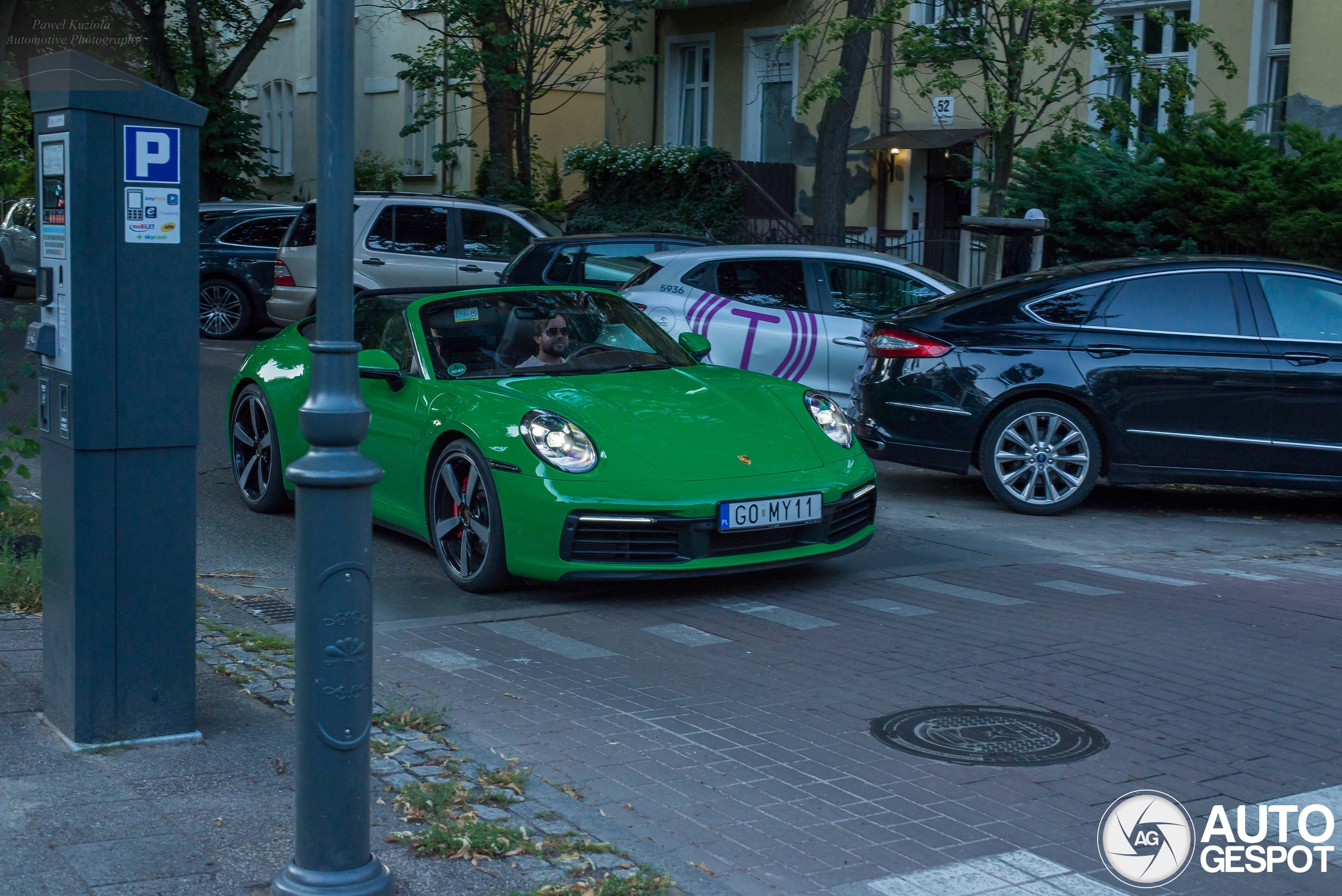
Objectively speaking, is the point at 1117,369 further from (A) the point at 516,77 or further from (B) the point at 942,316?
(A) the point at 516,77

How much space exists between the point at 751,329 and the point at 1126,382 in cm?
320

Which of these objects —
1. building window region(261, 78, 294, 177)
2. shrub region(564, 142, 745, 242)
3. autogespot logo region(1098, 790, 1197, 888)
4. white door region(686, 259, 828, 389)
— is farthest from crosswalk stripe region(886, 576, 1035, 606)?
building window region(261, 78, 294, 177)

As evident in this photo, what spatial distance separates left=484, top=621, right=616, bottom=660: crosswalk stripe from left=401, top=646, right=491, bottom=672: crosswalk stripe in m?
0.31

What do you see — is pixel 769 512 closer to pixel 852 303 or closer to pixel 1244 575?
pixel 1244 575

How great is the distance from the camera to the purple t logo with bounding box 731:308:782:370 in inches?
452

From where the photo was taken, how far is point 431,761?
14.9 ft

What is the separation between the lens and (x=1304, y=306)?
9305mm

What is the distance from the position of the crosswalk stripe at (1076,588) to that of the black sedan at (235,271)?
14.8 metres

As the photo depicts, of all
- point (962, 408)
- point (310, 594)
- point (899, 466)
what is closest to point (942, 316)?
point (962, 408)

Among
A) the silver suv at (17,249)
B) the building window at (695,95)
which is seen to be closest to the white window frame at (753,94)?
the building window at (695,95)

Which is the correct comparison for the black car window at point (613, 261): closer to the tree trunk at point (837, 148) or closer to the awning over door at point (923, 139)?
the tree trunk at point (837, 148)

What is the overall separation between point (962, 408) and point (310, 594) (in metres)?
6.68

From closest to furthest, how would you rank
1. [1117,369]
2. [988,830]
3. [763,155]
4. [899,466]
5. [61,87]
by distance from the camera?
[988,830], [61,87], [1117,369], [899,466], [763,155]

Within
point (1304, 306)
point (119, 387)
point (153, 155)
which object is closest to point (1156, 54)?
point (1304, 306)
